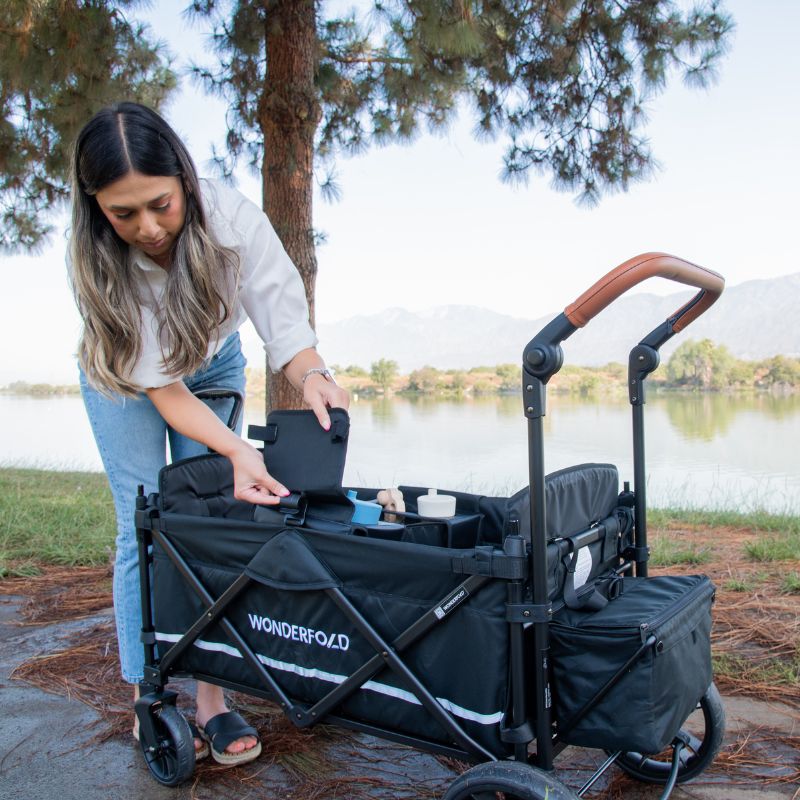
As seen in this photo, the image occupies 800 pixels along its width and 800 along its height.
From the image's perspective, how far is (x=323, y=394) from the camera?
1.62m

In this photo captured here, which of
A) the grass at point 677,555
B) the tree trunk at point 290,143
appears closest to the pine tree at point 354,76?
the tree trunk at point 290,143

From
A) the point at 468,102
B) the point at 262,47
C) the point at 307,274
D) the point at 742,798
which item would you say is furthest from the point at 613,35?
the point at 742,798

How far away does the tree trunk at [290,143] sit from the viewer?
390 cm

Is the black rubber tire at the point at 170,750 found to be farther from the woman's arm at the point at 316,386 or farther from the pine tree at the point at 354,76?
the pine tree at the point at 354,76

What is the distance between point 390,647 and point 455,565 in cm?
22

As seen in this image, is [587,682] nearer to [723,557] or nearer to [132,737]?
[132,737]

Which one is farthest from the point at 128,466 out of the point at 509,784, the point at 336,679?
the point at 509,784

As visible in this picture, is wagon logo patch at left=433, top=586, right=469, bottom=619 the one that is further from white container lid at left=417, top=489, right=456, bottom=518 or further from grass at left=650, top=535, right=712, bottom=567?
grass at left=650, top=535, right=712, bottom=567

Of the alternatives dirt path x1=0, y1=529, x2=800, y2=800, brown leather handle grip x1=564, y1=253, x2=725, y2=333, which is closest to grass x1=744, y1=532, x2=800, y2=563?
dirt path x1=0, y1=529, x2=800, y2=800

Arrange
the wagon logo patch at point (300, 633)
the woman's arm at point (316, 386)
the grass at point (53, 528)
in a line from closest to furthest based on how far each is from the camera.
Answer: the wagon logo patch at point (300, 633) < the woman's arm at point (316, 386) < the grass at point (53, 528)

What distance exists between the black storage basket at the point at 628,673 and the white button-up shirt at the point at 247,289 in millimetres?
828

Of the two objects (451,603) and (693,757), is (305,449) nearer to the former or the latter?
(451,603)

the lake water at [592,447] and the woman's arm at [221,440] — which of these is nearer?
the woman's arm at [221,440]

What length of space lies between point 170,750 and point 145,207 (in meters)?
1.10
